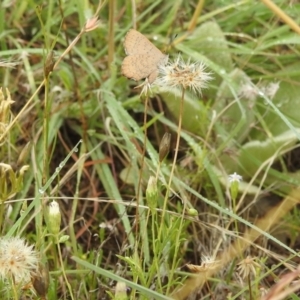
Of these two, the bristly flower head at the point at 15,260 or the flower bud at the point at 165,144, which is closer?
the bristly flower head at the point at 15,260

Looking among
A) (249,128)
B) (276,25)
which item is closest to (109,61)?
(249,128)

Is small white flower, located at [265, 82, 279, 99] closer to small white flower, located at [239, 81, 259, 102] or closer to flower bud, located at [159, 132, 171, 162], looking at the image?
small white flower, located at [239, 81, 259, 102]

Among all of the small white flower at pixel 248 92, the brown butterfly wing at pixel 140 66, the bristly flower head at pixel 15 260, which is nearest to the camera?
the bristly flower head at pixel 15 260

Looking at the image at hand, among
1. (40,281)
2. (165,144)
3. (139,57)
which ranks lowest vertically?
(40,281)

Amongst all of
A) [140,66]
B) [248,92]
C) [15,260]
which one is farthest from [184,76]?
[248,92]

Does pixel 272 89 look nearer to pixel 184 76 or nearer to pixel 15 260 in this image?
pixel 184 76

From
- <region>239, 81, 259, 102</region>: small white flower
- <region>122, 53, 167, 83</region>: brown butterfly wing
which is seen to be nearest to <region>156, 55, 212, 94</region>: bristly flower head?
<region>122, 53, 167, 83</region>: brown butterfly wing

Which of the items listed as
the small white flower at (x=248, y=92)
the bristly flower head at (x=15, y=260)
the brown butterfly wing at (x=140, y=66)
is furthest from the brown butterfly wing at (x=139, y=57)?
the small white flower at (x=248, y=92)

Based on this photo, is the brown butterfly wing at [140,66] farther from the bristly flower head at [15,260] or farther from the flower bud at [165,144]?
the bristly flower head at [15,260]

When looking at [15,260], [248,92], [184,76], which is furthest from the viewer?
[248,92]
